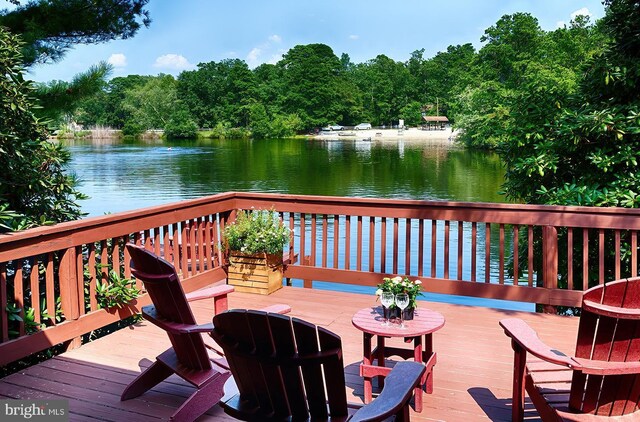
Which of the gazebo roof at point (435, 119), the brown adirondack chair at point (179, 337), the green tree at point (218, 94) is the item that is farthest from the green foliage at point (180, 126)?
the brown adirondack chair at point (179, 337)

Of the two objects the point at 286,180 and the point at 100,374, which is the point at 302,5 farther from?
the point at 100,374

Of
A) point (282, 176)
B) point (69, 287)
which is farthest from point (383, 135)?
point (69, 287)

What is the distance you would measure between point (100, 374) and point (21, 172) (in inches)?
66.3

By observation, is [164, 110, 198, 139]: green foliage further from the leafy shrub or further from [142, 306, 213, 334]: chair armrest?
[142, 306, 213, 334]: chair armrest

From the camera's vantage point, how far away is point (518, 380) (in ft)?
8.85

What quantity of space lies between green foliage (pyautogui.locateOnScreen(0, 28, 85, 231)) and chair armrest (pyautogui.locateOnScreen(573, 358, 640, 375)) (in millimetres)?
3315

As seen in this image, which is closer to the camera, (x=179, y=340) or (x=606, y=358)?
(x=606, y=358)

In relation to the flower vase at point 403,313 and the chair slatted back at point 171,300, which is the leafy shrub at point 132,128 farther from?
the flower vase at point 403,313

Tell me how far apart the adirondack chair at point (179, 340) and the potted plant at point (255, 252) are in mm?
2309

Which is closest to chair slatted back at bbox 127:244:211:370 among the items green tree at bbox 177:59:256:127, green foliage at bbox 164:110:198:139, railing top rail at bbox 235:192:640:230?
railing top rail at bbox 235:192:640:230

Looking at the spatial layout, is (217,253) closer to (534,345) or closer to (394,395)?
(534,345)

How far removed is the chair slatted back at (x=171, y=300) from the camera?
9.21 feet

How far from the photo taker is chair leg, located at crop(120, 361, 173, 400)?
123 inches

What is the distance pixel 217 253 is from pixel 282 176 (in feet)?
77.6
